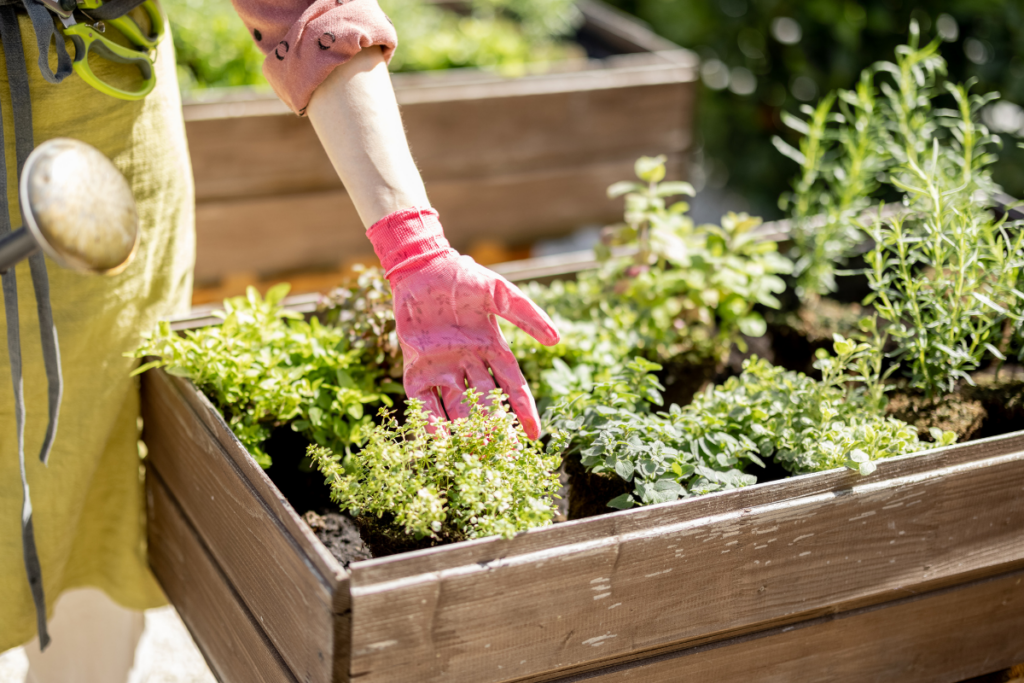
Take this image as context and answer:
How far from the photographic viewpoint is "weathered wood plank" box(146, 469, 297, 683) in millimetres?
1208

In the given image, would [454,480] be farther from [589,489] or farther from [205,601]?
[205,601]

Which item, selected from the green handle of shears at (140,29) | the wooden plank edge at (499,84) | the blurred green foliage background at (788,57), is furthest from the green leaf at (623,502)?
the blurred green foliage background at (788,57)

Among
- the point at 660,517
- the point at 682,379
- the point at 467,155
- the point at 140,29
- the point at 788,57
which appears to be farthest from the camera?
the point at 788,57

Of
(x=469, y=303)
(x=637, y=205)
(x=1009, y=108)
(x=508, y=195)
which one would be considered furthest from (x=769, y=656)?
(x=1009, y=108)

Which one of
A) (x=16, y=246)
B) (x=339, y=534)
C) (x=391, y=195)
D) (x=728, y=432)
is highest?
(x=16, y=246)

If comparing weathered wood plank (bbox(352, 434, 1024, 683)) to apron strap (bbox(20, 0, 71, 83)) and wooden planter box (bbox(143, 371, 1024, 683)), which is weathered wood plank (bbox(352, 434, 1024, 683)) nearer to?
wooden planter box (bbox(143, 371, 1024, 683))

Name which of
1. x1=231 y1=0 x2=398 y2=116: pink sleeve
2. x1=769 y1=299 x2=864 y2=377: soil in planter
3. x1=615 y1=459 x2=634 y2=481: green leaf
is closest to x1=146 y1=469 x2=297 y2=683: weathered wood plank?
x1=615 y1=459 x2=634 y2=481: green leaf

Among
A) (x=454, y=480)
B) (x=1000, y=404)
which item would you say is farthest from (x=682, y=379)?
(x=454, y=480)

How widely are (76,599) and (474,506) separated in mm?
979

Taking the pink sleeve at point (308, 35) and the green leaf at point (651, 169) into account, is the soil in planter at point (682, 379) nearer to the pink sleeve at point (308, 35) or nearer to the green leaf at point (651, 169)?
the green leaf at point (651, 169)

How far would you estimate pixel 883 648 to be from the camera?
1.30 meters

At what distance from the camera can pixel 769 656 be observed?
48.1 inches

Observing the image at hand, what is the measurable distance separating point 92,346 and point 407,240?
0.57m

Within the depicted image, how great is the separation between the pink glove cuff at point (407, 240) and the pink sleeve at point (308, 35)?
0.66 ft
